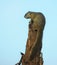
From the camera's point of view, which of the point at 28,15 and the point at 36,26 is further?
the point at 28,15

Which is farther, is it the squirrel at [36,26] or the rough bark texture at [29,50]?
the rough bark texture at [29,50]

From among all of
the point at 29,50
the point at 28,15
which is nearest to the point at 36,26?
the point at 28,15

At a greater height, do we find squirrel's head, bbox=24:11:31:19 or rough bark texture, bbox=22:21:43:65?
squirrel's head, bbox=24:11:31:19

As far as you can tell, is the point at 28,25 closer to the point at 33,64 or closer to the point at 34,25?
the point at 34,25

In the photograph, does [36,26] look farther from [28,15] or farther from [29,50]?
[29,50]

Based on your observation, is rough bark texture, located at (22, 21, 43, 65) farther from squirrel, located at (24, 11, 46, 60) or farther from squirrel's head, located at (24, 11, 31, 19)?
squirrel's head, located at (24, 11, 31, 19)

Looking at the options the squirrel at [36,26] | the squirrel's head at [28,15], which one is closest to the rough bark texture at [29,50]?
the squirrel at [36,26]

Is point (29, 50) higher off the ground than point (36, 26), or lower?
lower

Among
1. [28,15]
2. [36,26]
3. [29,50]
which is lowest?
[29,50]

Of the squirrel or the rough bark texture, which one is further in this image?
the rough bark texture

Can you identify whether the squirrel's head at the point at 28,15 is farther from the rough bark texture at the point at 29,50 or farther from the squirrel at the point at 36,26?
the rough bark texture at the point at 29,50

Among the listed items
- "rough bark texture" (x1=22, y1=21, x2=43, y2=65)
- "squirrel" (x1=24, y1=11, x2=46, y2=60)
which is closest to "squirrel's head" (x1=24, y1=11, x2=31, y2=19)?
"squirrel" (x1=24, y1=11, x2=46, y2=60)

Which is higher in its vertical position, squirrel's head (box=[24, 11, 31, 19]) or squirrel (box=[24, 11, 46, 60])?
squirrel's head (box=[24, 11, 31, 19])

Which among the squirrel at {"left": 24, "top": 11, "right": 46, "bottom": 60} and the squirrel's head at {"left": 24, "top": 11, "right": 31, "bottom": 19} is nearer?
the squirrel at {"left": 24, "top": 11, "right": 46, "bottom": 60}
